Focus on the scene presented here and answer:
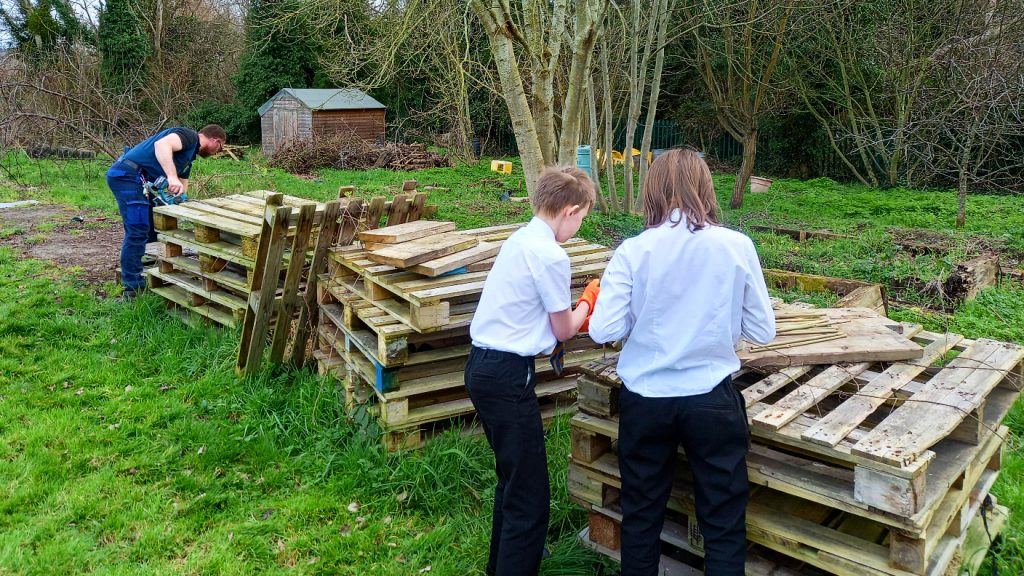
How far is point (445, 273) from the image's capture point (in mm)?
4586

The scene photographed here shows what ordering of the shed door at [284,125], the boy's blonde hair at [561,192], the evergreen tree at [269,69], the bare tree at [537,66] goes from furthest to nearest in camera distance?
the evergreen tree at [269,69], the shed door at [284,125], the bare tree at [537,66], the boy's blonde hair at [561,192]

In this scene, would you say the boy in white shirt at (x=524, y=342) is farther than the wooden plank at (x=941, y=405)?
Yes

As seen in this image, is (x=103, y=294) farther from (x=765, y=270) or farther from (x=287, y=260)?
(x=765, y=270)

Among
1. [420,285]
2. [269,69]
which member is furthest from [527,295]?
[269,69]

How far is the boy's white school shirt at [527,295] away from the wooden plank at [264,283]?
2620 millimetres

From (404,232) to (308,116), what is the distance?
1872 cm

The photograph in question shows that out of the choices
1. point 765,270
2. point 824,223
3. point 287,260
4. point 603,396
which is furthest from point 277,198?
point 824,223

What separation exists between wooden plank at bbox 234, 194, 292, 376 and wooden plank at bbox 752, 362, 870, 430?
12.0 ft

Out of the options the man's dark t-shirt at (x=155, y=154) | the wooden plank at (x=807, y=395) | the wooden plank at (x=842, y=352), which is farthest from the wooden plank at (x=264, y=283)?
the wooden plank at (x=807, y=395)

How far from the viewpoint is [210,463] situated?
15.4 feet

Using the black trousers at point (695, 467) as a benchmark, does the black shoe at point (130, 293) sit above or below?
below

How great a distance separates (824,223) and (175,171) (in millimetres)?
A: 9785

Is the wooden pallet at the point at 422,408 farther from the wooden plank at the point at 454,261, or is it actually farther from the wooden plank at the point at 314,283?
the wooden plank at the point at 454,261

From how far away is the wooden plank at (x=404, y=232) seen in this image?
4.95m
